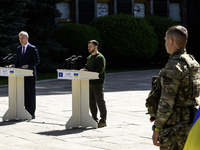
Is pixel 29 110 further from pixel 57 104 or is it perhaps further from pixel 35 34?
pixel 35 34

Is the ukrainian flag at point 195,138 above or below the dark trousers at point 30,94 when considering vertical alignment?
above

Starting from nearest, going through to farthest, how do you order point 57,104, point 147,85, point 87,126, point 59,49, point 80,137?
point 80,137
point 87,126
point 57,104
point 147,85
point 59,49

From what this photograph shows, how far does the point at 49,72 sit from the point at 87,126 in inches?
658

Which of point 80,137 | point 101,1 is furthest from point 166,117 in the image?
point 101,1

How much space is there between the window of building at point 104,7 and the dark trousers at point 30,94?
20958mm

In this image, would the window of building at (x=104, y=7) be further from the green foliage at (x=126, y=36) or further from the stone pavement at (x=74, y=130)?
the stone pavement at (x=74, y=130)

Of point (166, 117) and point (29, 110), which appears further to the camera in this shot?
point (29, 110)

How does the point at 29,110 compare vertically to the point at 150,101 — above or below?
below

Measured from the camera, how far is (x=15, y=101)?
11.5 metres

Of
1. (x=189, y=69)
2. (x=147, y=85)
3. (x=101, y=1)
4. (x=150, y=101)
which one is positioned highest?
(x=101, y=1)

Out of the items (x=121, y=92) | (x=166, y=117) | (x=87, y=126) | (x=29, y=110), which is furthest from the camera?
(x=121, y=92)

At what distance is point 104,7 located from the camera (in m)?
32.4

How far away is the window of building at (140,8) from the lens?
33781mm

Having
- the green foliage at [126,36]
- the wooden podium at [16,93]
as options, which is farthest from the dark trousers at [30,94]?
the green foliage at [126,36]
